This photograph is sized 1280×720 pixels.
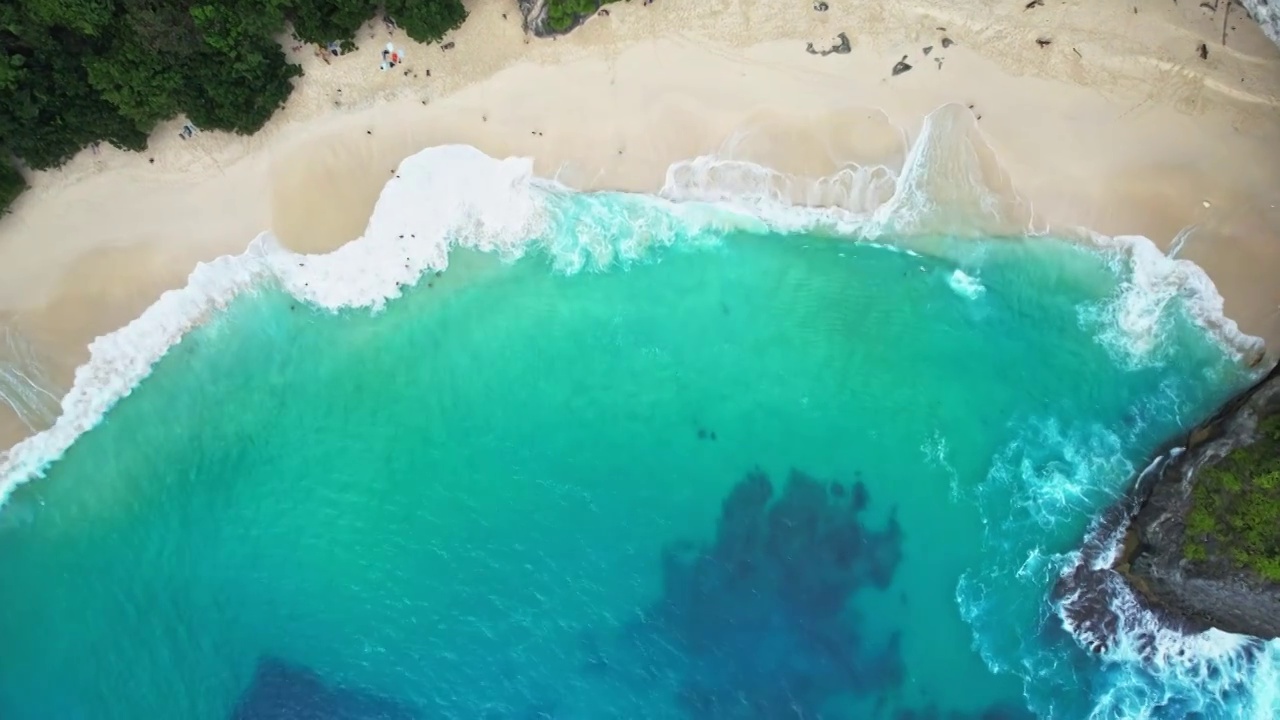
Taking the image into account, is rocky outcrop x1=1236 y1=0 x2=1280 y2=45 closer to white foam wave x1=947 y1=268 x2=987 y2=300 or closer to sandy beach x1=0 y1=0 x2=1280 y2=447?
sandy beach x1=0 y1=0 x2=1280 y2=447

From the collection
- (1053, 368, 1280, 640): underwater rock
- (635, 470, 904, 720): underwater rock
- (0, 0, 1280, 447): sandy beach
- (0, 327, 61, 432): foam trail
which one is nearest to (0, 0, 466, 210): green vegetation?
(0, 0, 1280, 447): sandy beach

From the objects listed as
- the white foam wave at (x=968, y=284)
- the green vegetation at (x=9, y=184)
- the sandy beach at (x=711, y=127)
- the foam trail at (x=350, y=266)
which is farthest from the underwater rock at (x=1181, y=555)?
the green vegetation at (x=9, y=184)

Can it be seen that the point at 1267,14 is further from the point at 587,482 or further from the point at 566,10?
the point at 587,482

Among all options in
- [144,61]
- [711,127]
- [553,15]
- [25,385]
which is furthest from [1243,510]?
[25,385]

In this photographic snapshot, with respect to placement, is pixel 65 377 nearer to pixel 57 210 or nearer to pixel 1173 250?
pixel 57 210

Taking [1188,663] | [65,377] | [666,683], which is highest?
[65,377]

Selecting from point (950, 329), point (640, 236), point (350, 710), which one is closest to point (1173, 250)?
point (950, 329)

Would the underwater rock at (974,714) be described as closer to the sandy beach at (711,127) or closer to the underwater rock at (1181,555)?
the underwater rock at (1181,555)
